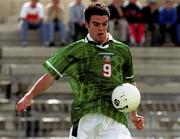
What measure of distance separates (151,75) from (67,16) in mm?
3413

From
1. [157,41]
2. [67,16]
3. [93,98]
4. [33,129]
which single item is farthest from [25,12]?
[93,98]

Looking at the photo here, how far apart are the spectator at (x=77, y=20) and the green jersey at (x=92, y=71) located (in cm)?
933

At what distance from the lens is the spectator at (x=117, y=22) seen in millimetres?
15719

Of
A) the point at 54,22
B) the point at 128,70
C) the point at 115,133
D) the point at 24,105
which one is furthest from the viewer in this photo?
the point at 54,22

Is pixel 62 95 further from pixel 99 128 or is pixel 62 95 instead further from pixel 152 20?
pixel 99 128

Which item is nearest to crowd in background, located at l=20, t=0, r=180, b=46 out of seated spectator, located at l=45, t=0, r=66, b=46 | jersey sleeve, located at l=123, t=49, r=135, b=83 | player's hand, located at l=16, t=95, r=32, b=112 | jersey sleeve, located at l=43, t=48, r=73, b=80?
seated spectator, located at l=45, t=0, r=66, b=46

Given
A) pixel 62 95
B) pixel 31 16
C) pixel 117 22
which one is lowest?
pixel 62 95

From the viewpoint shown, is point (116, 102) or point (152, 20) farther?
point (152, 20)

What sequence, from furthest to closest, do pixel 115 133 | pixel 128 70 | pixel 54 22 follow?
pixel 54 22, pixel 128 70, pixel 115 133

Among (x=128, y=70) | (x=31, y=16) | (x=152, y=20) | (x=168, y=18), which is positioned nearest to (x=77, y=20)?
(x=31, y=16)

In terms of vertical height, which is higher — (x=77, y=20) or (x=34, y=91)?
(x=34, y=91)

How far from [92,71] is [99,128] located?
54 cm

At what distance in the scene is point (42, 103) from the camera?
12.2 metres

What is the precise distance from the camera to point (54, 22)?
1591cm
